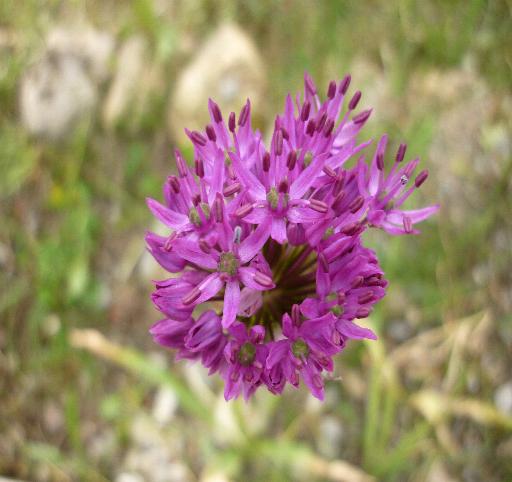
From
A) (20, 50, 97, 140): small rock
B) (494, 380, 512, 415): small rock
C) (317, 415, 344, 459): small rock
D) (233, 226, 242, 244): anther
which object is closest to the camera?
(233, 226, 242, 244): anther

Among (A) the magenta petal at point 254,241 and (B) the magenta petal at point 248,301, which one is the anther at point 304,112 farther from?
(B) the magenta petal at point 248,301

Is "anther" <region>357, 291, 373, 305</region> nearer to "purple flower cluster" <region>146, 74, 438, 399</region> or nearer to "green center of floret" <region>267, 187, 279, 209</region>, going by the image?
"purple flower cluster" <region>146, 74, 438, 399</region>

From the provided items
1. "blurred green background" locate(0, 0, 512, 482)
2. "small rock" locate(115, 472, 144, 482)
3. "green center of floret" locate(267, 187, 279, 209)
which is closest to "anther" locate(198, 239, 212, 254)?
"green center of floret" locate(267, 187, 279, 209)

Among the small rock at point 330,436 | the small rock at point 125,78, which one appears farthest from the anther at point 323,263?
the small rock at point 125,78

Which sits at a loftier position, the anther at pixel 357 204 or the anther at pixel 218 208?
the anther at pixel 357 204

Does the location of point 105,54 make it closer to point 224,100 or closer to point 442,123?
point 224,100

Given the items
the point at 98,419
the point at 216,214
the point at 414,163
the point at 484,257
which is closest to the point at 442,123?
the point at 484,257
